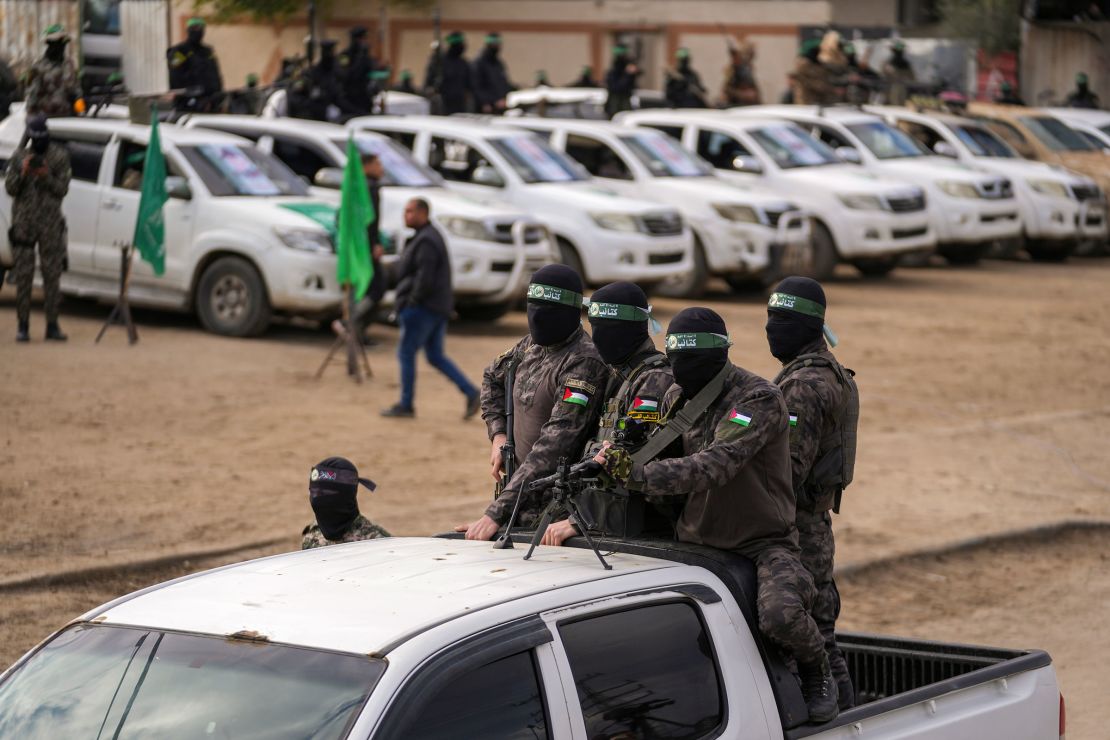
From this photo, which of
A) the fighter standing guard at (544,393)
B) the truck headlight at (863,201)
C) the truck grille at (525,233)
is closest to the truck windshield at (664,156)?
the truck headlight at (863,201)

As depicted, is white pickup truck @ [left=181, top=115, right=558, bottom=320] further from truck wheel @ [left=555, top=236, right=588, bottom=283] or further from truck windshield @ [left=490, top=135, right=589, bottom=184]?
truck windshield @ [left=490, top=135, right=589, bottom=184]

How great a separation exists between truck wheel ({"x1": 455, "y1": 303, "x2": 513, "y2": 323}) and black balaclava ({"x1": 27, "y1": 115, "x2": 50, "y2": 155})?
15.0 feet

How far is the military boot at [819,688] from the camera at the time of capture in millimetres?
4512

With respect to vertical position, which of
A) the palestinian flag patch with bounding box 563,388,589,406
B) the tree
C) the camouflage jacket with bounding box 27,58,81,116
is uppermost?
the tree

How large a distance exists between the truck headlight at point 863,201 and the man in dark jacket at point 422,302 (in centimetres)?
993

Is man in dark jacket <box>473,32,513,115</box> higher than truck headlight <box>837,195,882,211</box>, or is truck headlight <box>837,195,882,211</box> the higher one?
man in dark jacket <box>473,32,513,115</box>

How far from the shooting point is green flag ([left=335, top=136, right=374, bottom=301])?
14.5 meters

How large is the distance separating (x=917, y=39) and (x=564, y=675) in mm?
35063

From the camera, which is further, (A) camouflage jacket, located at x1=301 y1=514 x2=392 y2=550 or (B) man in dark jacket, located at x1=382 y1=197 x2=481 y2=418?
(B) man in dark jacket, located at x1=382 y1=197 x2=481 y2=418

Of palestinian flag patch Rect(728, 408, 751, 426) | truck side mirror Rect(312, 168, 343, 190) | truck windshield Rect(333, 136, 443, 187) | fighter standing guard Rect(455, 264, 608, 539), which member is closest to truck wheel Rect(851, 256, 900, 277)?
truck windshield Rect(333, 136, 443, 187)

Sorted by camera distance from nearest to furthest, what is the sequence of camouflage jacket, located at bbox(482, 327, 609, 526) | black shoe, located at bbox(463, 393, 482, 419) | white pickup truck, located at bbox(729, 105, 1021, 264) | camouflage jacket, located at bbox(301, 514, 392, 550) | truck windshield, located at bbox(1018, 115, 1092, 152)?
camouflage jacket, located at bbox(482, 327, 609, 526)
camouflage jacket, located at bbox(301, 514, 392, 550)
black shoe, located at bbox(463, 393, 482, 419)
white pickup truck, located at bbox(729, 105, 1021, 264)
truck windshield, located at bbox(1018, 115, 1092, 152)

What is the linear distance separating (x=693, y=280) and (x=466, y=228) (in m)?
4.12

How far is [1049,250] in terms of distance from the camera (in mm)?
25609

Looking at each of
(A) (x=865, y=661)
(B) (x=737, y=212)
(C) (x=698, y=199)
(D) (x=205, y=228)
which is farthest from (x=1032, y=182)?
(A) (x=865, y=661)
